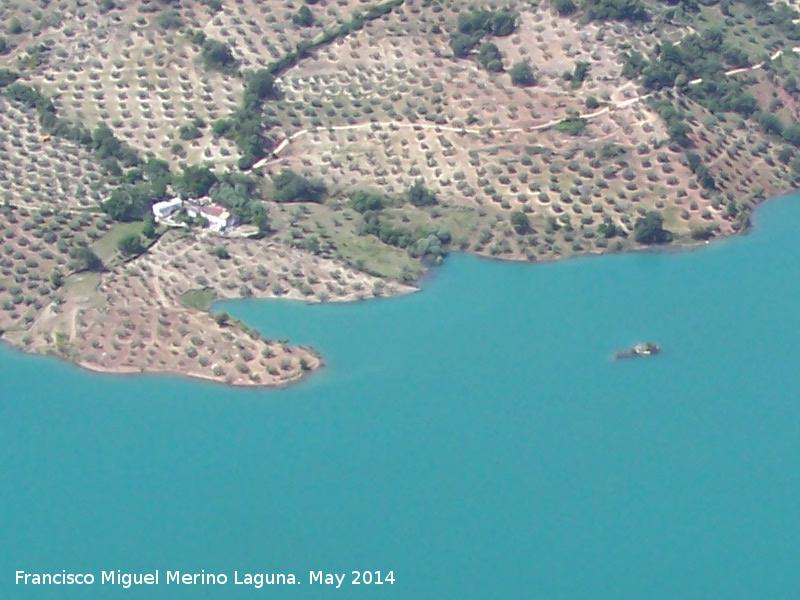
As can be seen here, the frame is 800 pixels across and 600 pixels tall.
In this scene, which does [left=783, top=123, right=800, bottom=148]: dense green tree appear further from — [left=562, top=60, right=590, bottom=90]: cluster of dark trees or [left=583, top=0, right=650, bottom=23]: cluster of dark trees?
[left=562, top=60, right=590, bottom=90]: cluster of dark trees

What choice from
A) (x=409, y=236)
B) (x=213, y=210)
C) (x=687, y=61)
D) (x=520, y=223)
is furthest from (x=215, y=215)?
(x=687, y=61)

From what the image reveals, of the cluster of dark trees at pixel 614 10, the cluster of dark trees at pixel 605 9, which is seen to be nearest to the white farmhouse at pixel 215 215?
the cluster of dark trees at pixel 605 9

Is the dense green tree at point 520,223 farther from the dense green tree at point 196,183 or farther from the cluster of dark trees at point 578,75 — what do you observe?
the dense green tree at point 196,183

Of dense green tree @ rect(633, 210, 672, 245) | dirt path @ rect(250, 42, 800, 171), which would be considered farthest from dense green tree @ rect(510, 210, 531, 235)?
dirt path @ rect(250, 42, 800, 171)

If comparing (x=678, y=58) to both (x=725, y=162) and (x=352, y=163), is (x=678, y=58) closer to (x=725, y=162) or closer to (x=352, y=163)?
(x=725, y=162)

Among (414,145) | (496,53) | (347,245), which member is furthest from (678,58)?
(347,245)

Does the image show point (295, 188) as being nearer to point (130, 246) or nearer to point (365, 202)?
point (365, 202)

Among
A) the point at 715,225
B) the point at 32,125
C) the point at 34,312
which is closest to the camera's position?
the point at 34,312
